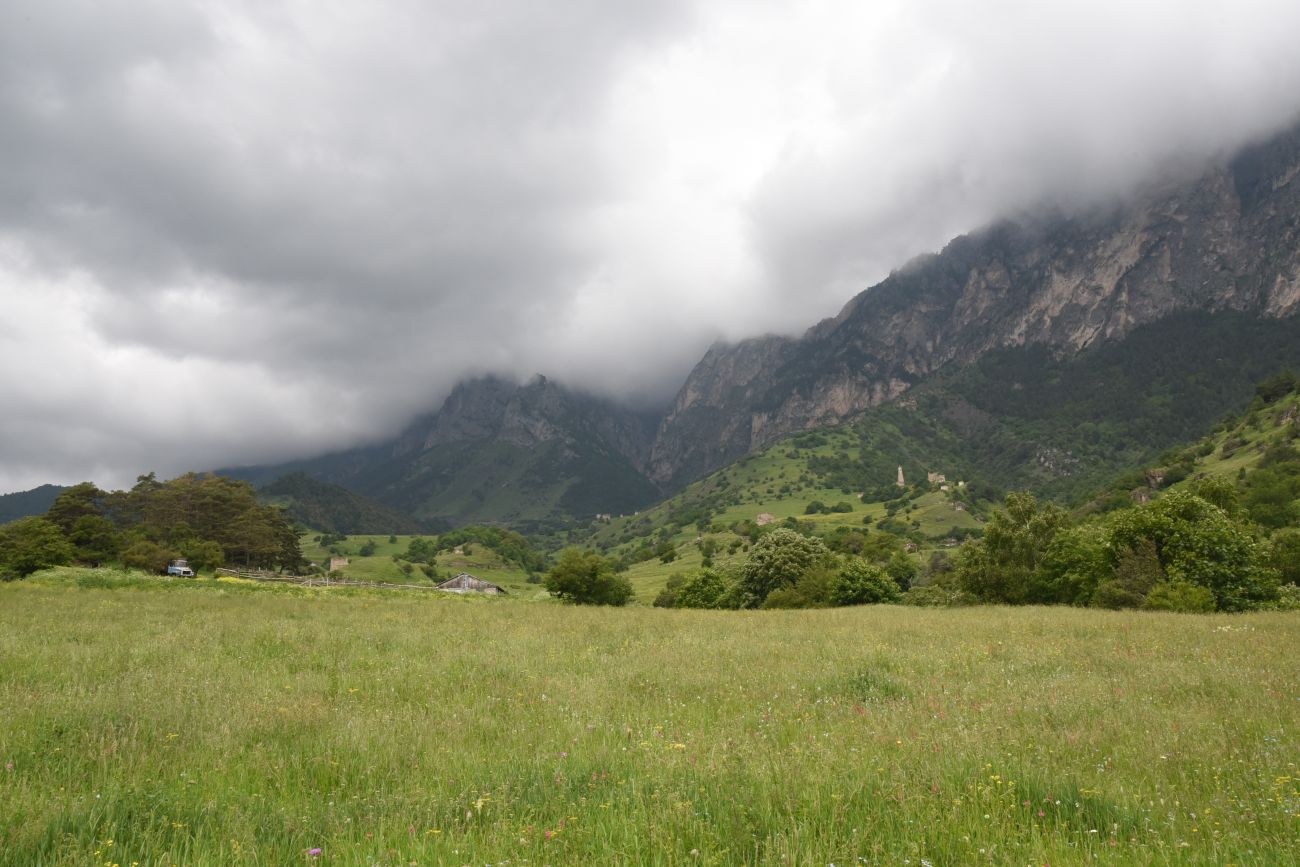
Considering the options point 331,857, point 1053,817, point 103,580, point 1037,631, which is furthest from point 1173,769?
point 103,580

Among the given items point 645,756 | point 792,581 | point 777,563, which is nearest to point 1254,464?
point 792,581

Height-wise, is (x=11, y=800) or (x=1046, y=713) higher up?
(x=11, y=800)

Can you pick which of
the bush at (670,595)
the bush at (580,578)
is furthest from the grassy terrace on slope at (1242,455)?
the bush at (580,578)

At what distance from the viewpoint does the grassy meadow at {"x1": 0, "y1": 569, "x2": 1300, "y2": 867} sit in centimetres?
427

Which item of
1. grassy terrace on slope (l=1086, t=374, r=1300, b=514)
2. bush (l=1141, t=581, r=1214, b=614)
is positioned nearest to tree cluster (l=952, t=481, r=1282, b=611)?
bush (l=1141, t=581, r=1214, b=614)

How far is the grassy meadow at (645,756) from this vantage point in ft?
14.0

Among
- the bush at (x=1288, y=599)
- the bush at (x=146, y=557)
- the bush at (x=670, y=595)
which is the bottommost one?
the bush at (x=670, y=595)

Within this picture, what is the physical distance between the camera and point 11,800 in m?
4.77

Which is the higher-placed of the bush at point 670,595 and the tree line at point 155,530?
the tree line at point 155,530

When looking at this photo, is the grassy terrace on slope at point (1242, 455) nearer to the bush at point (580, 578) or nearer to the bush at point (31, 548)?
the bush at point (580, 578)

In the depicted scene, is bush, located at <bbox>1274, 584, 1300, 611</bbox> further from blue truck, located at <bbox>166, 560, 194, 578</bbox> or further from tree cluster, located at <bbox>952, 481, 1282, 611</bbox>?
blue truck, located at <bbox>166, 560, 194, 578</bbox>

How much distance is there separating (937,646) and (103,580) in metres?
49.4

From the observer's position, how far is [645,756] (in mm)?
6371

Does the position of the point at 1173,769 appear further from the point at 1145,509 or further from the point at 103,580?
the point at 103,580
